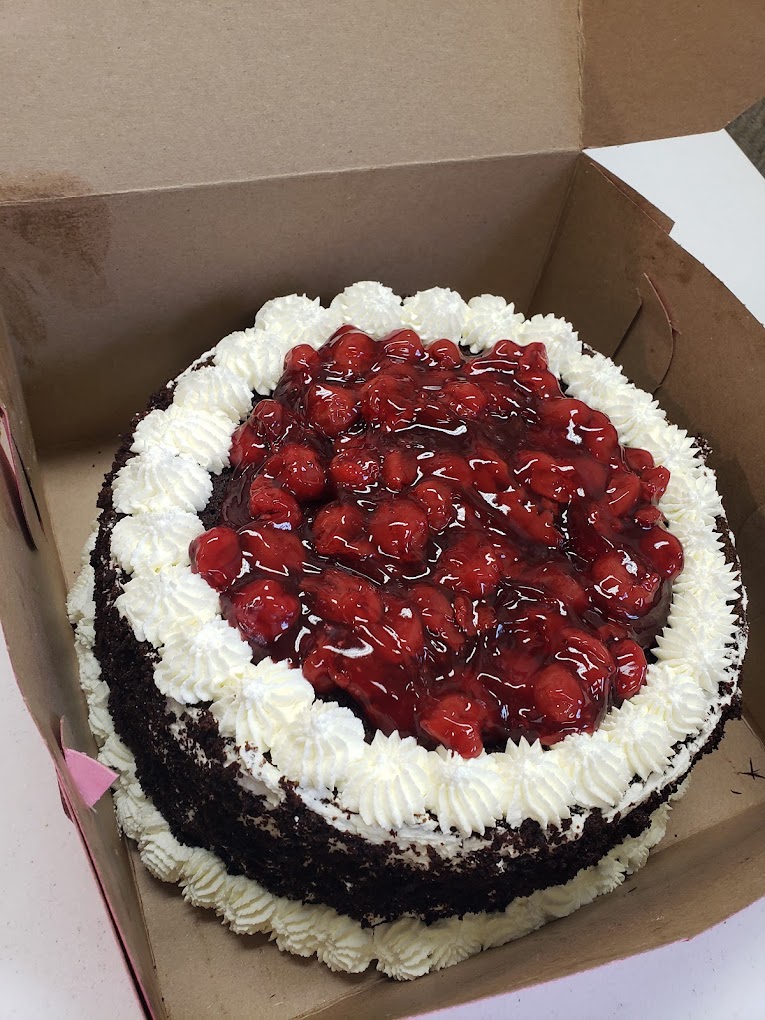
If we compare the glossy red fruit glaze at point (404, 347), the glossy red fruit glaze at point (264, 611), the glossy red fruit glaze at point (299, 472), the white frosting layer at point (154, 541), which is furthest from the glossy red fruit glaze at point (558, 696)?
the glossy red fruit glaze at point (404, 347)

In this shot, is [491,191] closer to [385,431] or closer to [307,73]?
[307,73]

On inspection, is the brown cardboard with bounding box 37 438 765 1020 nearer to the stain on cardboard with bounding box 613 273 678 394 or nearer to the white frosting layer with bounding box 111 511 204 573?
the white frosting layer with bounding box 111 511 204 573

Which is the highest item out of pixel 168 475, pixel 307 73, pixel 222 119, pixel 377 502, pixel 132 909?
pixel 307 73

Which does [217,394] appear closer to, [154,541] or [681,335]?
[154,541]

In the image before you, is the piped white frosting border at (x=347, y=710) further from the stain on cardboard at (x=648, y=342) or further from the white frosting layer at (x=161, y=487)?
the stain on cardboard at (x=648, y=342)

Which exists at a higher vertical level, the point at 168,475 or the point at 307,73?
the point at 307,73

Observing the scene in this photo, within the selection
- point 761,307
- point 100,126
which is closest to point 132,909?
point 100,126
